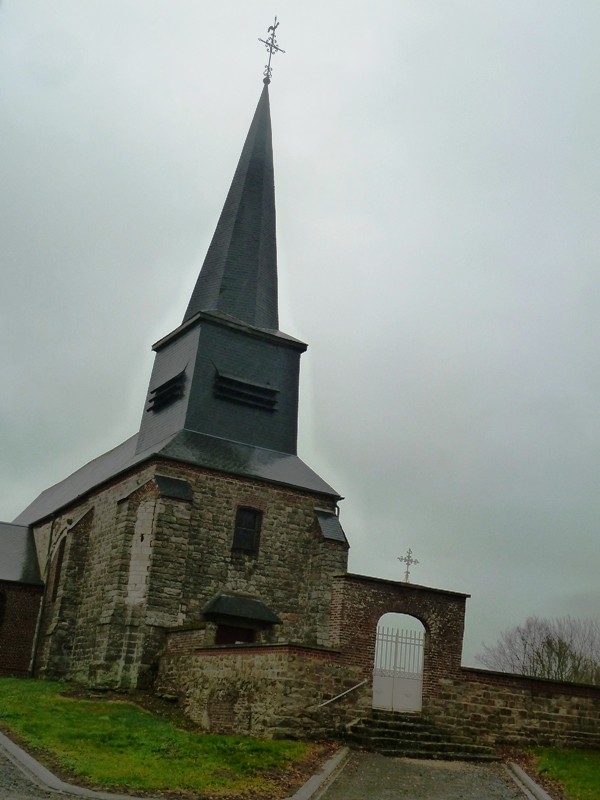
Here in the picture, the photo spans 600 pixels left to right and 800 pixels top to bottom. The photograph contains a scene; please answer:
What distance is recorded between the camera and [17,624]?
89.2 ft

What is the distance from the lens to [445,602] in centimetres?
1691

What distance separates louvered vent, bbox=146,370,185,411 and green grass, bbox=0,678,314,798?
10.3 meters

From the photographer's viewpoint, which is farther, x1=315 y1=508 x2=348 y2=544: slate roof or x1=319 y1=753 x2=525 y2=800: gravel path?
x1=315 y1=508 x2=348 y2=544: slate roof

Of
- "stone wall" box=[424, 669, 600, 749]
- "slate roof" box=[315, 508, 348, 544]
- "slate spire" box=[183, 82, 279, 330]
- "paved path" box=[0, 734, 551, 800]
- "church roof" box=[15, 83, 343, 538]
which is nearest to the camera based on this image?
"paved path" box=[0, 734, 551, 800]

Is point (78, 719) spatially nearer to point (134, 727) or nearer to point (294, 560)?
point (134, 727)

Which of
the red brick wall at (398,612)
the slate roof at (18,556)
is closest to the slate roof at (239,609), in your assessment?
→ the red brick wall at (398,612)

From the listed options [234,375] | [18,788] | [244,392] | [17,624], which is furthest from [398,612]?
[17,624]

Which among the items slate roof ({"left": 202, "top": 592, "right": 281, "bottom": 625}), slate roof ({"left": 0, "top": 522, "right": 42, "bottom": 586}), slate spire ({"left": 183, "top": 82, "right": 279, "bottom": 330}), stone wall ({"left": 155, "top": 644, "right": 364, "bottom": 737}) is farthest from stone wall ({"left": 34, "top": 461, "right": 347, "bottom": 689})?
slate spire ({"left": 183, "top": 82, "right": 279, "bottom": 330})

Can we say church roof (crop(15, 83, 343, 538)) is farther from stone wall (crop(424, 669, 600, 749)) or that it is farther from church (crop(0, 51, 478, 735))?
stone wall (crop(424, 669, 600, 749))

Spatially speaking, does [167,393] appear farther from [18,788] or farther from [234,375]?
[18,788]

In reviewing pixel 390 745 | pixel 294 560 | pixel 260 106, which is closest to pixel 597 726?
pixel 390 745

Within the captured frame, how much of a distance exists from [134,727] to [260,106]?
937 inches

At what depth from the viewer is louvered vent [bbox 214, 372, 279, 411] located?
968 inches

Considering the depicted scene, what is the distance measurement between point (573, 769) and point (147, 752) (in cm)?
707
